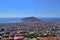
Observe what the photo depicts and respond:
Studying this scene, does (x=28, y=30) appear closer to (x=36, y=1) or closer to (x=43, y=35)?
(x=43, y=35)

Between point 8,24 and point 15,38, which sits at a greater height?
point 8,24

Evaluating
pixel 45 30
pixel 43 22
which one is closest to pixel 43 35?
pixel 45 30

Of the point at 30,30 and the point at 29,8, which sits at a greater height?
the point at 29,8

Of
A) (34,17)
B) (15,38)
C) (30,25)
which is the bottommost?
(15,38)

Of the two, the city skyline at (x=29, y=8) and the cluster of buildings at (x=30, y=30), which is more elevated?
the city skyline at (x=29, y=8)

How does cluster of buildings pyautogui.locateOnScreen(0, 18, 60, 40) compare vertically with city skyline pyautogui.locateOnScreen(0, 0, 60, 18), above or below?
below

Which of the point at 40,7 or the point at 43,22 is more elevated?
the point at 40,7

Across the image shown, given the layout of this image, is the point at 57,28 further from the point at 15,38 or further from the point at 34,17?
the point at 15,38

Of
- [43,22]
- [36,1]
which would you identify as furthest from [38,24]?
[36,1]

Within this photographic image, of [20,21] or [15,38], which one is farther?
[20,21]
